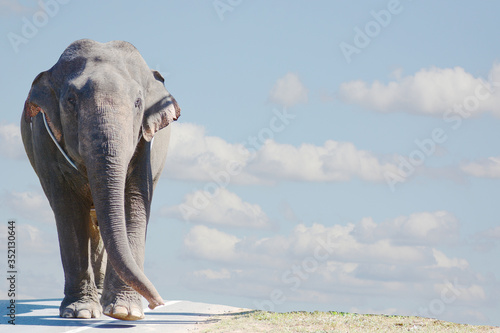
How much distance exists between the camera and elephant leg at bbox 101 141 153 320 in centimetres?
1510

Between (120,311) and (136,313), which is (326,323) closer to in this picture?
(136,313)

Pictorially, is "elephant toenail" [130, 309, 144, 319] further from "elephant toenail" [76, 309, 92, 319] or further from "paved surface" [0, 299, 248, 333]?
"elephant toenail" [76, 309, 92, 319]

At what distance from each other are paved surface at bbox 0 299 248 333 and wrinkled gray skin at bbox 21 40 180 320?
31 cm

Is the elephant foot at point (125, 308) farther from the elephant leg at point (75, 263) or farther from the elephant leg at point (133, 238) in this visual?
the elephant leg at point (75, 263)

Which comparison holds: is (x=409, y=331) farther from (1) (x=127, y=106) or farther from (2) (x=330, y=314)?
(1) (x=127, y=106)

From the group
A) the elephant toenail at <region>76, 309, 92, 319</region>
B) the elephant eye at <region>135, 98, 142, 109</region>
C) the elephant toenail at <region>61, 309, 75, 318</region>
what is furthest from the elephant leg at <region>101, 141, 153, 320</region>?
the elephant eye at <region>135, 98, 142, 109</region>

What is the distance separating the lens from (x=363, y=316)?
56.6ft

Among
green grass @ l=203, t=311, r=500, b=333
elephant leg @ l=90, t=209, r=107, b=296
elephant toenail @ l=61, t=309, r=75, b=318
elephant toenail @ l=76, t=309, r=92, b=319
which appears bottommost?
green grass @ l=203, t=311, r=500, b=333

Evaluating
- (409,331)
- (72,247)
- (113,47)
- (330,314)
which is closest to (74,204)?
(72,247)

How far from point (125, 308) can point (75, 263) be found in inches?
66.0

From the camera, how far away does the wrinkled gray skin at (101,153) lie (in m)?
14.4

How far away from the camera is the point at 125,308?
1500 centimetres

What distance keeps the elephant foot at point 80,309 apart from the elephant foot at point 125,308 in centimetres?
63

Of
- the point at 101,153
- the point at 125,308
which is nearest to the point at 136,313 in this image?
the point at 125,308
